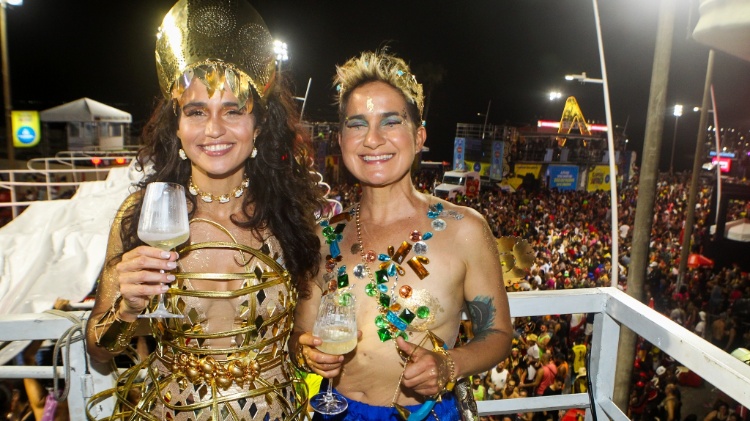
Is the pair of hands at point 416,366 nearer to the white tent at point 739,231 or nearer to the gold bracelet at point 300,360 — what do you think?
the gold bracelet at point 300,360

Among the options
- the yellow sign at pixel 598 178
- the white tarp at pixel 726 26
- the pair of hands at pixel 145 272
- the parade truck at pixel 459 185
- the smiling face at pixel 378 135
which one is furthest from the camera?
the yellow sign at pixel 598 178

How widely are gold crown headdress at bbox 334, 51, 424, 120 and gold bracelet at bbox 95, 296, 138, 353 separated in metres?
1.38

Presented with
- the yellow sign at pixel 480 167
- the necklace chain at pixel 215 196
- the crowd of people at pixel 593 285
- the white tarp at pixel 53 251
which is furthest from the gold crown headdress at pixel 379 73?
the yellow sign at pixel 480 167

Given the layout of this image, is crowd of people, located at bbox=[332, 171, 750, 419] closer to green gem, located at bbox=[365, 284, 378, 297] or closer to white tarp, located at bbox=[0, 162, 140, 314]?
green gem, located at bbox=[365, 284, 378, 297]

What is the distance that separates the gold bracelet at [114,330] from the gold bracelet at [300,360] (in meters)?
0.67

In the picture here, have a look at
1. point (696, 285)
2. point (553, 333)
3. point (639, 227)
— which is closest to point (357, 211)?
point (639, 227)

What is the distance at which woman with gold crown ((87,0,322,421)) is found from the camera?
198cm

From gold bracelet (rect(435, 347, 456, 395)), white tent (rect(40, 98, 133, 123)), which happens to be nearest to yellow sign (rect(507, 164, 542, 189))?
white tent (rect(40, 98, 133, 123))

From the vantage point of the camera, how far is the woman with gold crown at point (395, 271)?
2.21 m

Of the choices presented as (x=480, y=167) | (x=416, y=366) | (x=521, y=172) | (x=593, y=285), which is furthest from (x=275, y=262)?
(x=521, y=172)

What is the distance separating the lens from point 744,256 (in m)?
15.8

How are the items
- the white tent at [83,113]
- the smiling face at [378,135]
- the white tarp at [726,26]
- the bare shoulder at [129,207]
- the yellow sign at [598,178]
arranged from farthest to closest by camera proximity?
the yellow sign at [598,178], the white tent at [83,113], the smiling face at [378,135], the bare shoulder at [129,207], the white tarp at [726,26]

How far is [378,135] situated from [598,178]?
120 feet

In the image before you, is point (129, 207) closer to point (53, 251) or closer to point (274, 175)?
point (274, 175)
